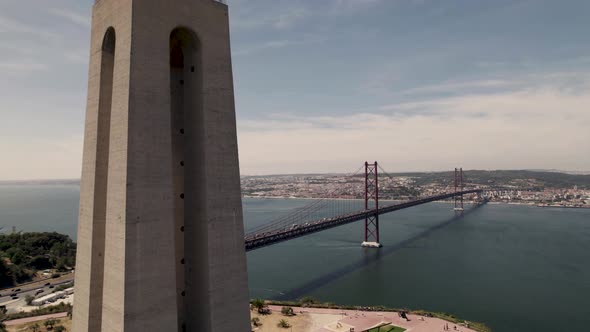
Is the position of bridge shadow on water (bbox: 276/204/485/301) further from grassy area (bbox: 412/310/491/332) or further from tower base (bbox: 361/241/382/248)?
grassy area (bbox: 412/310/491/332)

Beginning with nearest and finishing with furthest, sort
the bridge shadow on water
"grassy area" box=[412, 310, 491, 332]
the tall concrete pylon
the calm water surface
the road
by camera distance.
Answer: the tall concrete pylon, "grassy area" box=[412, 310, 491, 332], the calm water surface, the road, the bridge shadow on water

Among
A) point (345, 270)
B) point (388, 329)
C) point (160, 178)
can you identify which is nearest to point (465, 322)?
point (388, 329)

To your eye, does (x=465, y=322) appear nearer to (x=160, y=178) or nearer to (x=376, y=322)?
(x=376, y=322)

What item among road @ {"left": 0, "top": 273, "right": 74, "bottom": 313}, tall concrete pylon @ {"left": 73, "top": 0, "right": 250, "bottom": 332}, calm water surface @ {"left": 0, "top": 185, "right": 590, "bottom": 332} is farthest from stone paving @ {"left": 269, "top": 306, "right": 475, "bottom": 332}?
road @ {"left": 0, "top": 273, "right": 74, "bottom": 313}

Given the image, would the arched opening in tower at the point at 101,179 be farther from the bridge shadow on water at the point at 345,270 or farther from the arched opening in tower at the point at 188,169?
the bridge shadow on water at the point at 345,270

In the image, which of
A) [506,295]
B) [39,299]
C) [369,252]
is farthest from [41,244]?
[506,295]

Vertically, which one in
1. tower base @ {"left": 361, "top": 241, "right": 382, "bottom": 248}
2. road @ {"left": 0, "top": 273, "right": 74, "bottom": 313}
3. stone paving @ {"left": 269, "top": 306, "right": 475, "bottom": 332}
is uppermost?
stone paving @ {"left": 269, "top": 306, "right": 475, "bottom": 332}

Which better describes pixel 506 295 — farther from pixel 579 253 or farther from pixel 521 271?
pixel 579 253
